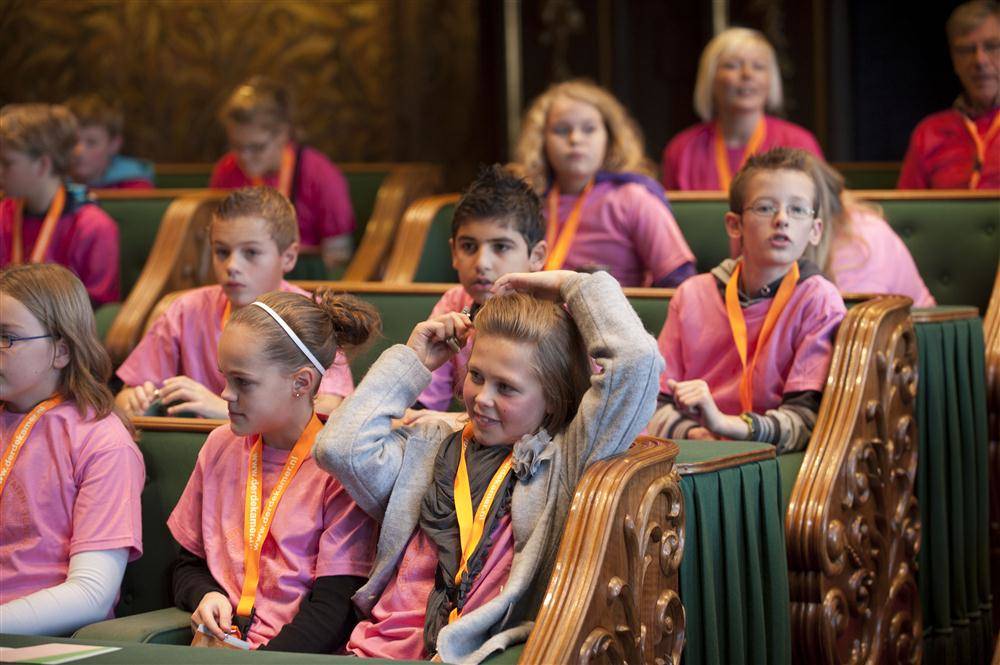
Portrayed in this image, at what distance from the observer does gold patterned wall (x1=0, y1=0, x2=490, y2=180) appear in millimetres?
8156

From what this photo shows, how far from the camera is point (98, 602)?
289 centimetres

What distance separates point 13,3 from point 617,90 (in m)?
3.45

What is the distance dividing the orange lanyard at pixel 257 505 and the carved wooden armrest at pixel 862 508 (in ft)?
3.51

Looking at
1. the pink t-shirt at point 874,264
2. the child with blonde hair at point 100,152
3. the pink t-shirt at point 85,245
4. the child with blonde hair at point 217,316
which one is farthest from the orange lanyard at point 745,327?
the child with blonde hair at point 100,152

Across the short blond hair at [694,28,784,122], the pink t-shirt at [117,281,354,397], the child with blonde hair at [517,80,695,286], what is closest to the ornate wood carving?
the child with blonde hair at [517,80,695,286]

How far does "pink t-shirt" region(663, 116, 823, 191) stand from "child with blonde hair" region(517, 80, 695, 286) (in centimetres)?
66

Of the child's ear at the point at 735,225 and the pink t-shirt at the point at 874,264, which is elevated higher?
the child's ear at the point at 735,225

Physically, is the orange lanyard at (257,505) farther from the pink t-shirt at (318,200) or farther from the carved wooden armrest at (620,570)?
the pink t-shirt at (318,200)

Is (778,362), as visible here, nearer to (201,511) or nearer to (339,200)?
(201,511)

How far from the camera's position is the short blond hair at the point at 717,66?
5.49 meters

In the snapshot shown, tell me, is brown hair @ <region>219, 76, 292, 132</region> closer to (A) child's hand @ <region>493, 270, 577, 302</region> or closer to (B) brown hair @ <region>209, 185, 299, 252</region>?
(B) brown hair @ <region>209, 185, 299, 252</region>

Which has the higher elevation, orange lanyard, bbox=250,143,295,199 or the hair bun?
orange lanyard, bbox=250,143,295,199

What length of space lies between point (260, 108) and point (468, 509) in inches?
164

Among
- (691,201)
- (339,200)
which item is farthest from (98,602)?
(339,200)
